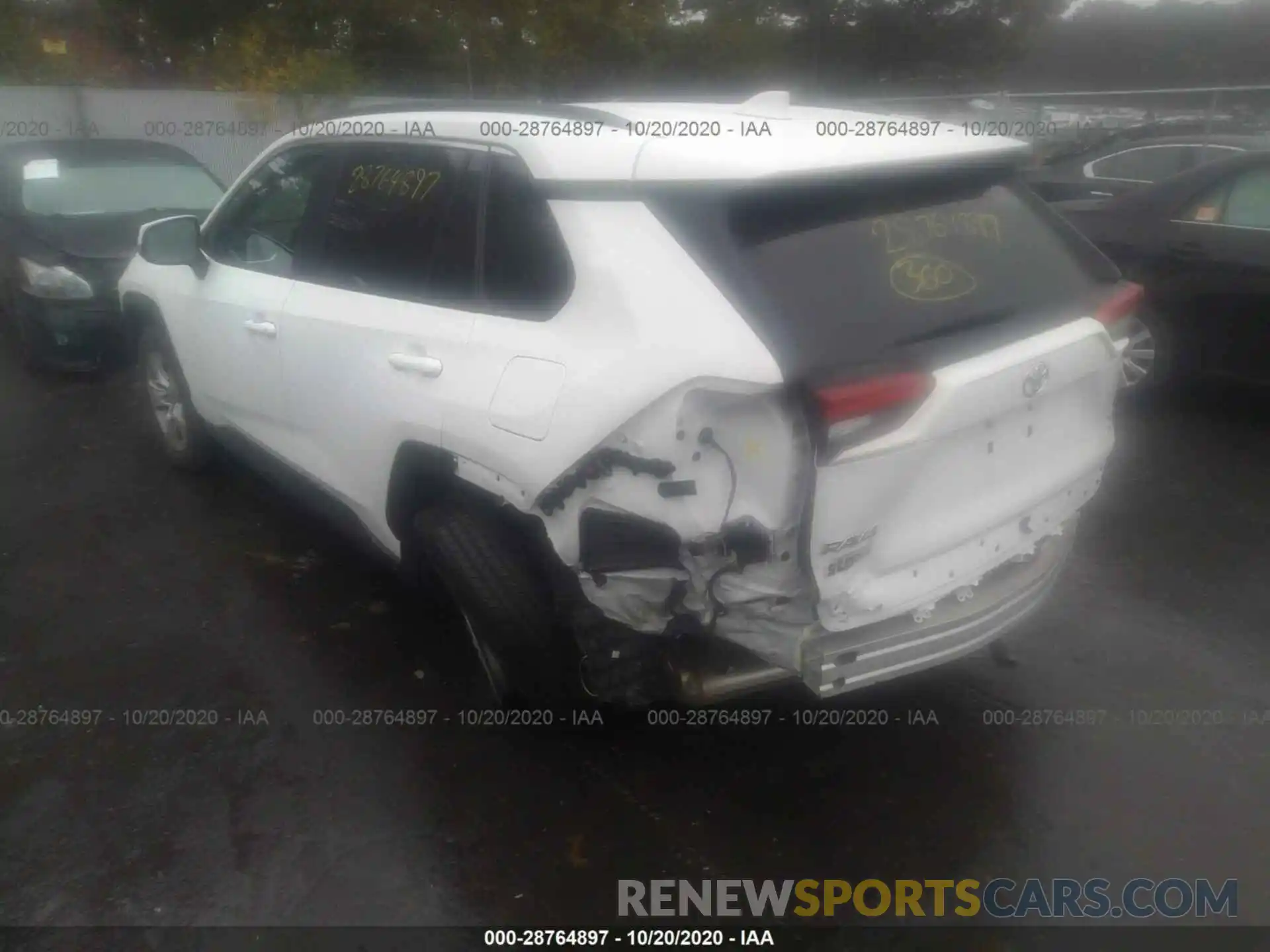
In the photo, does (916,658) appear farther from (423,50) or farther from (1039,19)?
(1039,19)

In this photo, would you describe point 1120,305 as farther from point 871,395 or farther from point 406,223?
point 406,223

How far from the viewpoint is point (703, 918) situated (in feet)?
8.75

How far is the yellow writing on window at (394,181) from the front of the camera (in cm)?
329

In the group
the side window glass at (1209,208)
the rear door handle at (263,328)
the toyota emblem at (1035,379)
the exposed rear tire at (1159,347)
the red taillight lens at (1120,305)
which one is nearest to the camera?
the toyota emblem at (1035,379)

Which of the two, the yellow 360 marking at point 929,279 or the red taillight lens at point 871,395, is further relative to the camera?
the yellow 360 marking at point 929,279

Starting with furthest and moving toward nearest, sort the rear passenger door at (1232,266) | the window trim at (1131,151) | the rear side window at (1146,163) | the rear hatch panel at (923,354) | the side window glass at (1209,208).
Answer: the rear side window at (1146,163), the window trim at (1131,151), the side window glass at (1209,208), the rear passenger door at (1232,266), the rear hatch panel at (923,354)

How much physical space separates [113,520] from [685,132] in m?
3.58

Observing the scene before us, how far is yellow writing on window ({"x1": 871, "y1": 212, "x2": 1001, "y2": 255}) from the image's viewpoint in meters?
2.69

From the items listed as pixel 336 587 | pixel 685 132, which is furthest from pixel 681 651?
pixel 336 587

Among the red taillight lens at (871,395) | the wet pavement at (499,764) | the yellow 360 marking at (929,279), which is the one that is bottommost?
the wet pavement at (499,764)

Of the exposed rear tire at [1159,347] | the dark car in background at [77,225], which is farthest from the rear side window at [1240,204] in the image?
the dark car in background at [77,225]

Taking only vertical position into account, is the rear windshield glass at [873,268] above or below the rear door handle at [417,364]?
above

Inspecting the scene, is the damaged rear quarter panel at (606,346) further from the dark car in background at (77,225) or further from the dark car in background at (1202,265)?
the dark car in background at (1202,265)

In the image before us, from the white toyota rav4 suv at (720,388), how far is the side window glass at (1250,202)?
3441 millimetres
